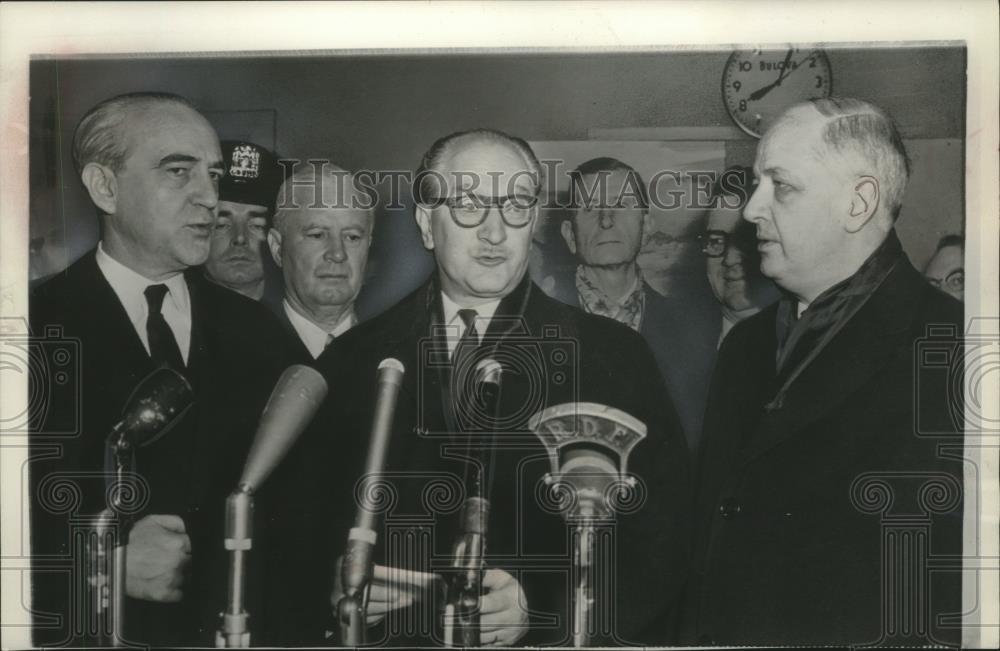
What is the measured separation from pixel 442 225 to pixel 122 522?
4.72 feet

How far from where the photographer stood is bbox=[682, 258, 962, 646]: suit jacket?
10.8ft

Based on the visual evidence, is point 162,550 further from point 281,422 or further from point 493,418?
point 493,418

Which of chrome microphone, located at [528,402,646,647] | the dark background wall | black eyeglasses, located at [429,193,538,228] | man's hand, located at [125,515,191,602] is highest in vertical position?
the dark background wall

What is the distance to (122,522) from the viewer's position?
3375mm

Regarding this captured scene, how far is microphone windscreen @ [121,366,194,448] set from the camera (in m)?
3.37

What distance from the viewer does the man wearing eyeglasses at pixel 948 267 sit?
3.34 meters

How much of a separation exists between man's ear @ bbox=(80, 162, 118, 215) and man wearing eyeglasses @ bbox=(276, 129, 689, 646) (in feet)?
2.86

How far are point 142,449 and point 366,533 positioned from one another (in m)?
0.79

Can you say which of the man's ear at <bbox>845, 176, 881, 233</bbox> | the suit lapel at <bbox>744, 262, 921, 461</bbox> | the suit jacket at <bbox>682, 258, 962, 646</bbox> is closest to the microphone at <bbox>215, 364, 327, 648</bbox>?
the suit jacket at <bbox>682, 258, 962, 646</bbox>

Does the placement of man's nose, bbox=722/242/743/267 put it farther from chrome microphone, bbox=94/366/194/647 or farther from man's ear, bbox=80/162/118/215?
man's ear, bbox=80/162/118/215

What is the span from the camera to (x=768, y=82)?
10.9 feet

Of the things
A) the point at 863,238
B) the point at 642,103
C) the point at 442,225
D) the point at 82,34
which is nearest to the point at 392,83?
the point at 442,225

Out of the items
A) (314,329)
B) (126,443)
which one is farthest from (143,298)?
(314,329)

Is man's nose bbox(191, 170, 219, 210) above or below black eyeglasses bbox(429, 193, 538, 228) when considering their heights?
above
